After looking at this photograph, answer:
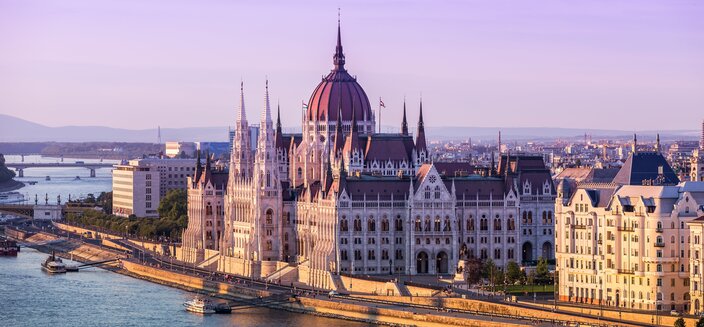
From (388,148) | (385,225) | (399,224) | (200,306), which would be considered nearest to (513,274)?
(399,224)

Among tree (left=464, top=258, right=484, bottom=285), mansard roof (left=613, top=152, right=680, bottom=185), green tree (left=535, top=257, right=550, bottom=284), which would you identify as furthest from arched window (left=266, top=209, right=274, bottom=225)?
mansard roof (left=613, top=152, right=680, bottom=185)

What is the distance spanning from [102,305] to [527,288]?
30709 millimetres

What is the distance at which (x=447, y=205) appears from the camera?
5984 inches

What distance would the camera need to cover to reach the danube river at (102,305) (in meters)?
134

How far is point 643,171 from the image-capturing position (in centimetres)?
12962

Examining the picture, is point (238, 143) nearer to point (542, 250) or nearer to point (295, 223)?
point (295, 223)

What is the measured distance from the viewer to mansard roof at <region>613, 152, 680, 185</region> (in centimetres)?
12838

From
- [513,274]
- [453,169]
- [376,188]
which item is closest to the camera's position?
[513,274]

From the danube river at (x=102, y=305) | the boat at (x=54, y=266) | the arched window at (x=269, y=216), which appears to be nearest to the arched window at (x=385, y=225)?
the arched window at (x=269, y=216)

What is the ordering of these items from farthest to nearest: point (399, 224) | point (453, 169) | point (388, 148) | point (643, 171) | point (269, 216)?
point (453, 169) < point (388, 148) < point (269, 216) < point (399, 224) < point (643, 171)

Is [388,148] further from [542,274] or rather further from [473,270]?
[542,274]

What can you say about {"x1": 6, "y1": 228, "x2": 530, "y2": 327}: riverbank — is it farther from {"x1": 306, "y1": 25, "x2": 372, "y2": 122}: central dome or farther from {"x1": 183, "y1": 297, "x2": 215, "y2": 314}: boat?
{"x1": 306, "y1": 25, "x2": 372, "y2": 122}: central dome

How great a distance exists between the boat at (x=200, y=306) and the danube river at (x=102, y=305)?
639 mm

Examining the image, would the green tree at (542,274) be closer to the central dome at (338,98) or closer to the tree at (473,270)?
the tree at (473,270)
